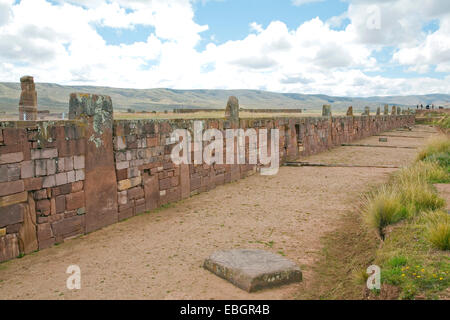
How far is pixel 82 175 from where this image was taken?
22.5 feet

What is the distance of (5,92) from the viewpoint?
103 metres

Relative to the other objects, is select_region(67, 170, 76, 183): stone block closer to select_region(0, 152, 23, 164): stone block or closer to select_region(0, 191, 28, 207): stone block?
select_region(0, 191, 28, 207): stone block

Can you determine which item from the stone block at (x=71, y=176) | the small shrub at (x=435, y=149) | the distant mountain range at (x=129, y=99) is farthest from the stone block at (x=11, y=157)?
the distant mountain range at (x=129, y=99)

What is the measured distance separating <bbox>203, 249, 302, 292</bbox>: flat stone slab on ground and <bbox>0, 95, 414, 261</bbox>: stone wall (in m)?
2.87

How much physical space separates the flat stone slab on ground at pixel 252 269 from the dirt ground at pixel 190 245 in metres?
0.10

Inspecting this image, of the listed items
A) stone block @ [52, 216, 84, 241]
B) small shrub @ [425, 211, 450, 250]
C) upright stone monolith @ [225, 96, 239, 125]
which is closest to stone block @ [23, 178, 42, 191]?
stone block @ [52, 216, 84, 241]

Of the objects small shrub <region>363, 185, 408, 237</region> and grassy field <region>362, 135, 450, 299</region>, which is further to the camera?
small shrub <region>363, 185, 408, 237</region>

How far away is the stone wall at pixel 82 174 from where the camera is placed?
226 inches

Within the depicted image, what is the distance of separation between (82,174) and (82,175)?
0.02 m

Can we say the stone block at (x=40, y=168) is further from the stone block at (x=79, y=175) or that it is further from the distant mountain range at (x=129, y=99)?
the distant mountain range at (x=129, y=99)

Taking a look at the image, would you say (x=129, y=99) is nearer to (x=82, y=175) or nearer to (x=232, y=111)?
(x=232, y=111)

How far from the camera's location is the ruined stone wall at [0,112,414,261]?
5.74 metres

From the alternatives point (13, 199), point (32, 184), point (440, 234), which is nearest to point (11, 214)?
point (13, 199)
